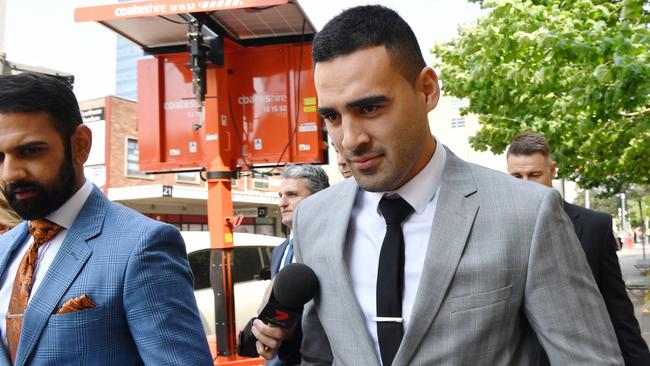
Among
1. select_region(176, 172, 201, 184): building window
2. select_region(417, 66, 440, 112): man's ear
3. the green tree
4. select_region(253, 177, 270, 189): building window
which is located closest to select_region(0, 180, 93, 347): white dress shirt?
select_region(417, 66, 440, 112): man's ear

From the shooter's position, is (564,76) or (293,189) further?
(564,76)

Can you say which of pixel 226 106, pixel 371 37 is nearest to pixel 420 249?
pixel 371 37

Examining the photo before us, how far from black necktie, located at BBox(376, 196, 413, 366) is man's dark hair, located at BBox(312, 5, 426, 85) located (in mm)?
402

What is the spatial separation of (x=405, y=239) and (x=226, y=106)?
4754 mm

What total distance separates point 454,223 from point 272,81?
198 inches

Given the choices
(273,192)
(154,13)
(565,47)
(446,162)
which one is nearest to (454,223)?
(446,162)

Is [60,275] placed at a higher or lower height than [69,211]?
lower

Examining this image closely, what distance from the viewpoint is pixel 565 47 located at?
781cm

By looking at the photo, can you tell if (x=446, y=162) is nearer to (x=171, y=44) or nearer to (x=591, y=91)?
(x=171, y=44)

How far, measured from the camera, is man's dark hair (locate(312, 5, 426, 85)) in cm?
160

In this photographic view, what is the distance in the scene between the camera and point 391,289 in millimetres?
1595

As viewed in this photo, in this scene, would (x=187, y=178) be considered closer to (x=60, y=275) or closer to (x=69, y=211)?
(x=69, y=211)

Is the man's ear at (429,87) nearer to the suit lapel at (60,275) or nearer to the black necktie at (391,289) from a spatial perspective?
the black necktie at (391,289)

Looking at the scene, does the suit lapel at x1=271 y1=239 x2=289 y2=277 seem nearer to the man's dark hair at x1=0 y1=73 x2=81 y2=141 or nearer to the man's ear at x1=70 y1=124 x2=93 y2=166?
the man's ear at x1=70 y1=124 x2=93 y2=166
